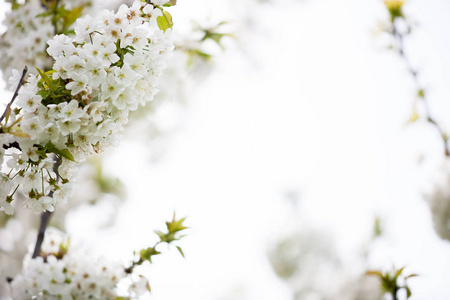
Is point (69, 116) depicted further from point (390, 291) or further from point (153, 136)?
point (153, 136)

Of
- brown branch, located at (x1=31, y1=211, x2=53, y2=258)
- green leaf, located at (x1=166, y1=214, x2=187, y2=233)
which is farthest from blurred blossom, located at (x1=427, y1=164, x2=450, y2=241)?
brown branch, located at (x1=31, y1=211, x2=53, y2=258)

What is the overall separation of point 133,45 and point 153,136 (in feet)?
10.5

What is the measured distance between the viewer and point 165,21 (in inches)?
56.8

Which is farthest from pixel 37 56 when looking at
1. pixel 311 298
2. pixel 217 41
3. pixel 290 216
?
pixel 290 216

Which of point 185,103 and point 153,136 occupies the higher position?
point 153,136

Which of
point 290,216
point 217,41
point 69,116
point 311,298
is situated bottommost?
point 69,116

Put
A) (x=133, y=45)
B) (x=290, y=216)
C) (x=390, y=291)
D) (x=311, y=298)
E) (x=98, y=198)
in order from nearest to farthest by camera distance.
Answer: (x=133, y=45), (x=390, y=291), (x=98, y=198), (x=311, y=298), (x=290, y=216)

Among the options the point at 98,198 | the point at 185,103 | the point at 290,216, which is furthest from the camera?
the point at 290,216

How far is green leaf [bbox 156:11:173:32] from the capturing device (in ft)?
4.72

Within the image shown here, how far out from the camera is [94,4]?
261 centimetres

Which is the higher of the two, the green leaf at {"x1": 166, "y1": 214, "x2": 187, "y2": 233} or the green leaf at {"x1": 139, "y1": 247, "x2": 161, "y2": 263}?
the green leaf at {"x1": 166, "y1": 214, "x2": 187, "y2": 233}

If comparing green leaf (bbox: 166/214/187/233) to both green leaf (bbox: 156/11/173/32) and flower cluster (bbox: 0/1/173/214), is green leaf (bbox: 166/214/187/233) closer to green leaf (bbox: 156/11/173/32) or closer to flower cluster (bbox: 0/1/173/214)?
flower cluster (bbox: 0/1/173/214)

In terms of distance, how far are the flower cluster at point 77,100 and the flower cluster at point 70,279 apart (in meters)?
0.35

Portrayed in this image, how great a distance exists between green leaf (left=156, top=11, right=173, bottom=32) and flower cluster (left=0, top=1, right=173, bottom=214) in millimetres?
167
